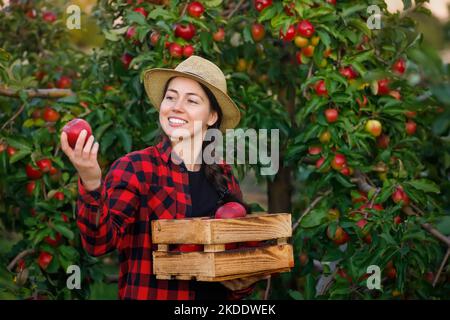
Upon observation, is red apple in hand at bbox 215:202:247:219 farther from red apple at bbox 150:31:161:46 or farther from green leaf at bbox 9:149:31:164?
green leaf at bbox 9:149:31:164

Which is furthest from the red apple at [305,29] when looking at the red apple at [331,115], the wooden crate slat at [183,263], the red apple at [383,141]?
the wooden crate slat at [183,263]

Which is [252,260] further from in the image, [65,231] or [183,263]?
[65,231]

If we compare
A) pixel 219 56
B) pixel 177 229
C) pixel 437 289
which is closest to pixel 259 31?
pixel 219 56

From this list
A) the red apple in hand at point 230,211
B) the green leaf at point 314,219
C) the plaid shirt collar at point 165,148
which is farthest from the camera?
the green leaf at point 314,219

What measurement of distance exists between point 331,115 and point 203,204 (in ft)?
3.02

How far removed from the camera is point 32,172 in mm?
3227

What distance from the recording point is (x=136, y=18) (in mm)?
3123

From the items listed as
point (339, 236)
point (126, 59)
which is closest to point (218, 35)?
point (126, 59)

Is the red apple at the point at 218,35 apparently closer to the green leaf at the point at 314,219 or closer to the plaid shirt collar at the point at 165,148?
the green leaf at the point at 314,219

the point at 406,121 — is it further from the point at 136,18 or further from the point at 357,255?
the point at 136,18

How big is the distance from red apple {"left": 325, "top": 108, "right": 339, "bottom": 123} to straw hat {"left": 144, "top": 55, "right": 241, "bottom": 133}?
63 centimetres

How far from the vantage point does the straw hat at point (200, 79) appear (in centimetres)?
228

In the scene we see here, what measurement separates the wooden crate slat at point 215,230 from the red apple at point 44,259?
1.22 meters
